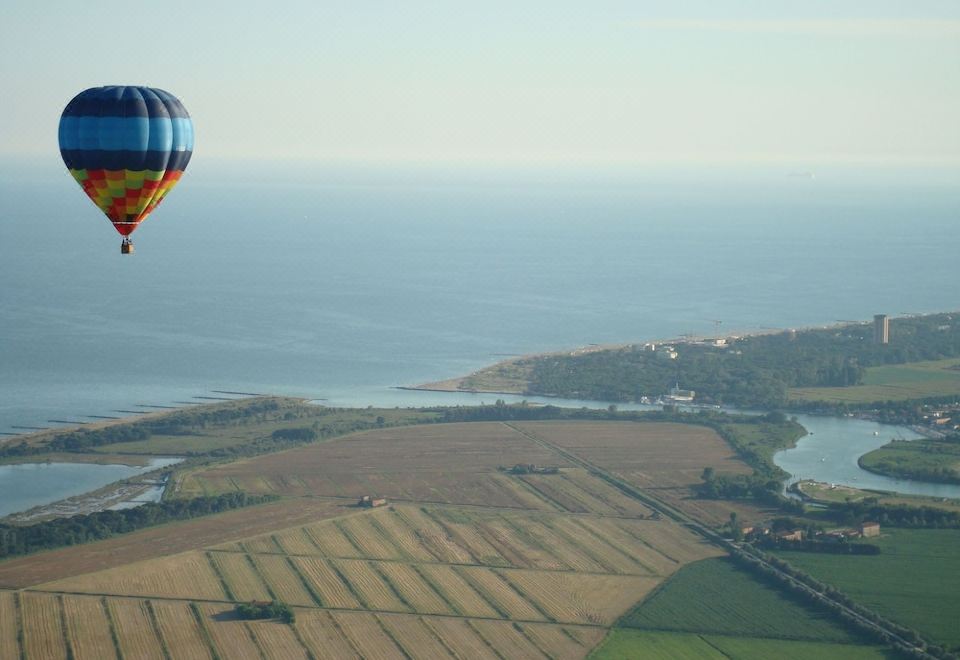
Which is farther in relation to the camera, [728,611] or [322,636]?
[728,611]

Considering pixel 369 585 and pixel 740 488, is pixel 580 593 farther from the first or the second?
pixel 740 488

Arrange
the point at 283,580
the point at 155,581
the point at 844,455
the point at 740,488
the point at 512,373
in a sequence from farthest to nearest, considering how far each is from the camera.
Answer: the point at 512,373, the point at 844,455, the point at 740,488, the point at 283,580, the point at 155,581

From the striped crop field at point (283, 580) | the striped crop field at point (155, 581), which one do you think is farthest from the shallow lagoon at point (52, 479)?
the striped crop field at point (283, 580)

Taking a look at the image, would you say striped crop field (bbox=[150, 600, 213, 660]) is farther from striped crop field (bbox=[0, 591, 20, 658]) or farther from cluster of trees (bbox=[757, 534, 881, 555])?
cluster of trees (bbox=[757, 534, 881, 555])

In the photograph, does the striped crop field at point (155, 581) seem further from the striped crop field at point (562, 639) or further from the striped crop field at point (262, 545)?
the striped crop field at point (562, 639)

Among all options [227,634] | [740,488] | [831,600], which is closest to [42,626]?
[227,634]

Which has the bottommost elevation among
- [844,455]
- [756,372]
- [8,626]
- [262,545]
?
[8,626]

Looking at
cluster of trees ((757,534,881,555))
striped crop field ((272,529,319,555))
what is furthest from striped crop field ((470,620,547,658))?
cluster of trees ((757,534,881,555))

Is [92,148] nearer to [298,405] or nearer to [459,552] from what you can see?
[459,552]
